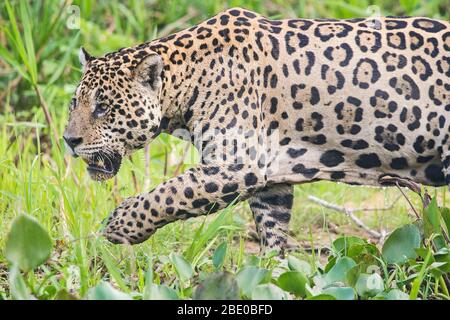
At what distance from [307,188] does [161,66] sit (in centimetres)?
288

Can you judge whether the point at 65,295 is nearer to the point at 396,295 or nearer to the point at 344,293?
the point at 344,293

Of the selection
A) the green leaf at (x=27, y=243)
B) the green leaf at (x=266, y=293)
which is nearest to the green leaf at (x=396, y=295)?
the green leaf at (x=266, y=293)

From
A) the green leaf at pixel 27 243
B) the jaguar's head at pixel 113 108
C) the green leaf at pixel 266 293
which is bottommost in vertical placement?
the green leaf at pixel 266 293

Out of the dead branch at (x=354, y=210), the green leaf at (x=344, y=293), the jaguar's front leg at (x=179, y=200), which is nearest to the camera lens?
the green leaf at (x=344, y=293)

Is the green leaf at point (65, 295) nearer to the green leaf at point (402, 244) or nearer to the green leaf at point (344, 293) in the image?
the green leaf at point (344, 293)

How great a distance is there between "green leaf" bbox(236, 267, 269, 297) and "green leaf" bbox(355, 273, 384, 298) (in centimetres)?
56

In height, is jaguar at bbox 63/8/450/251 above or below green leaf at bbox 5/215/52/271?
above

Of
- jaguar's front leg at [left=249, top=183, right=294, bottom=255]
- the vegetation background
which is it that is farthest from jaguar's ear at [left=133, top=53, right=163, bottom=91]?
jaguar's front leg at [left=249, top=183, right=294, bottom=255]

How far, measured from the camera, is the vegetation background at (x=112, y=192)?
6121 mm

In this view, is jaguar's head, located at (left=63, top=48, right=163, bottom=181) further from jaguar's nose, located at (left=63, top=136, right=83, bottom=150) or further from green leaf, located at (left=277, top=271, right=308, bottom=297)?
green leaf, located at (left=277, top=271, right=308, bottom=297)

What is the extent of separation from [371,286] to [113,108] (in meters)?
2.05

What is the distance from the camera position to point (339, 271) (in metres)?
5.91

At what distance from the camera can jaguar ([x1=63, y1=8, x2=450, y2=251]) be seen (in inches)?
265

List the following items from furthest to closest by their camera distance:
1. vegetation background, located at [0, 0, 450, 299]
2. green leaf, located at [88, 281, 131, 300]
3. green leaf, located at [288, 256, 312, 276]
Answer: vegetation background, located at [0, 0, 450, 299] → green leaf, located at [288, 256, 312, 276] → green leaf, located at [88, 281, 131, 300]
